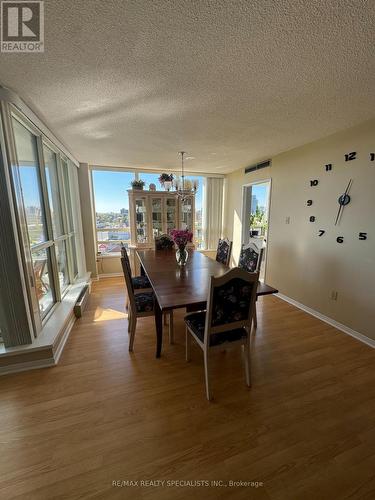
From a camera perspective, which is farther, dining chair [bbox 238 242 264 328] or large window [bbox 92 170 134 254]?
large window [bbox 92 170 134 254]

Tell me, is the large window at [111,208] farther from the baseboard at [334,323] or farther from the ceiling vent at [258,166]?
the baseboard at [334,323]

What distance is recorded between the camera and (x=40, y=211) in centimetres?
238

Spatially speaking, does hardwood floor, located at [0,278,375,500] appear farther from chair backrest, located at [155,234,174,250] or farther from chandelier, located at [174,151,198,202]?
chandelier, located at [174,151,198,202]

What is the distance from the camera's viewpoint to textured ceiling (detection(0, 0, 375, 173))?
1020mm

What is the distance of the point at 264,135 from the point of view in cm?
262

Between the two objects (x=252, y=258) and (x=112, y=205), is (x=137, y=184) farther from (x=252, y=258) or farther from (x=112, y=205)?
(x=252, y=258)

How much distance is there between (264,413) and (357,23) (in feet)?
7.88

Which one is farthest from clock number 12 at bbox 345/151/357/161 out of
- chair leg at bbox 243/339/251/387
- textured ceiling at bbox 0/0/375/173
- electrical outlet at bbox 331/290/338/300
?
chair leg at bbox 243/339/251/387

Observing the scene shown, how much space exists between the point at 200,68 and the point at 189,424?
242cm

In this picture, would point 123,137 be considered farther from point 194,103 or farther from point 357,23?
point 357,23

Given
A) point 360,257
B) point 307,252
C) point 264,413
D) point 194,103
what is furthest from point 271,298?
point 194,103

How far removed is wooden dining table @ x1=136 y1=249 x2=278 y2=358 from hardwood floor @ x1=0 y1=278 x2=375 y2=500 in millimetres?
530

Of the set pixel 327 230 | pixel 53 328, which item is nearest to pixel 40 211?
pixel 53 328

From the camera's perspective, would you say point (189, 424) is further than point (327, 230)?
No
